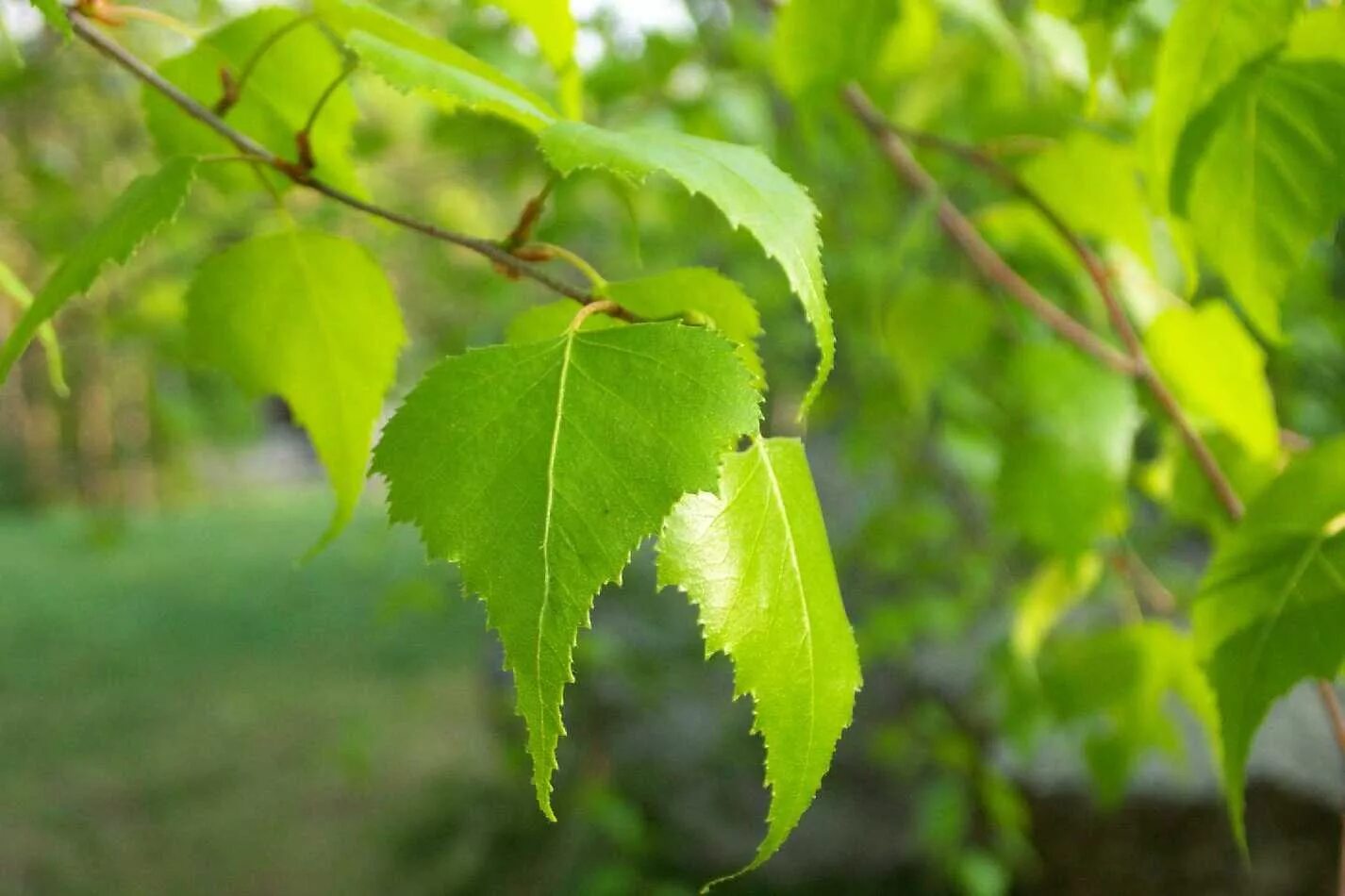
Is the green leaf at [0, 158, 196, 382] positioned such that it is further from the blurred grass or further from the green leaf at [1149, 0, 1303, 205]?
the blurred grass

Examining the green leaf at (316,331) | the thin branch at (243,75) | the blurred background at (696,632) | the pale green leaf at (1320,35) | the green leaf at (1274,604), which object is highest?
the pale green leaf at (1320,35)

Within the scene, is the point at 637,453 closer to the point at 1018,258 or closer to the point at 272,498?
the point at 1018,258

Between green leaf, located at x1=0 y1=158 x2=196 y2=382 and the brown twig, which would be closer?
green leaf, located at x1=0 y1=158 x2=196 y2=382

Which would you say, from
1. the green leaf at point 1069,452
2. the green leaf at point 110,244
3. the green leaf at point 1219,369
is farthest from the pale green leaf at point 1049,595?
the green leaf at point 110,244

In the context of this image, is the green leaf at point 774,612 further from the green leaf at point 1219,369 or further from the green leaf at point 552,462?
the green leaf at point 1219,369

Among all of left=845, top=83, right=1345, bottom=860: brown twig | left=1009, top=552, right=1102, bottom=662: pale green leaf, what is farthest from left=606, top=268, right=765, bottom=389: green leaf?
left=1009, top=552, right=1102, bottom=662: pale green leaf

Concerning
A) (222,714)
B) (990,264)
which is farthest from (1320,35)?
(222,714)
